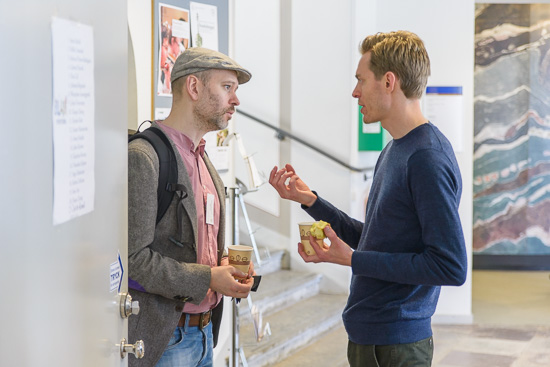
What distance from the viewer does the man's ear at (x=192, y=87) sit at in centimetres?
242

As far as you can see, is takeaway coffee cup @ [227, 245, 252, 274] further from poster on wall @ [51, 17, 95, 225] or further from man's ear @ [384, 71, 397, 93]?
poster on wall @ [51, 17, 95, 225]

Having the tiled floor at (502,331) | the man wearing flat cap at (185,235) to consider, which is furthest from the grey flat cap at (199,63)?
the tiled floor at (502,331)

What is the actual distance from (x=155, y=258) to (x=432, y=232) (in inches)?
30.6

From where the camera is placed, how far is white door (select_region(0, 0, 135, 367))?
3.53ft

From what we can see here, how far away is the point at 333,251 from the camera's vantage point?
7.50 feet

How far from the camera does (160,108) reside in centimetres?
352

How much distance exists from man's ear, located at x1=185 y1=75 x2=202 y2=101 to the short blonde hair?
543 mm

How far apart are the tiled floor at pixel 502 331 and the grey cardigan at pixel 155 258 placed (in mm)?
3777

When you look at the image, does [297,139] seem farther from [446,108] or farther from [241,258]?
[241,258]

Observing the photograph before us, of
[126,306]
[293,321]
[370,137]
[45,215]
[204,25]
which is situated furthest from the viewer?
[370,137]

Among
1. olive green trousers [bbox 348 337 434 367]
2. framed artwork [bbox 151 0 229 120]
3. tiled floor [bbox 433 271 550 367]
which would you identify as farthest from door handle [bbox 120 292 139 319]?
tiled floor [bbox 433 271 550 367]

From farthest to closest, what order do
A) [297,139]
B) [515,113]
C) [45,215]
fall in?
[515,113], [297,139], [45,215]

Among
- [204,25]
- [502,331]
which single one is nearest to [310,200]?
[204,25]

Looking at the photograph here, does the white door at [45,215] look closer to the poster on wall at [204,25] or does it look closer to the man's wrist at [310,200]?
the man's wrist at [310,200]
